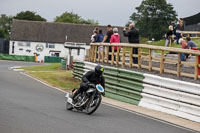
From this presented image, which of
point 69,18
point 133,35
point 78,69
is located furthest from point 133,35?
point 69,18

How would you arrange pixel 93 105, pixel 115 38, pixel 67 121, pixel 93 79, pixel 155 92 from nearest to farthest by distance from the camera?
pixel 67 121
pixel 93 105
pixel 93 79
pixel 155 92
pixel 115 38

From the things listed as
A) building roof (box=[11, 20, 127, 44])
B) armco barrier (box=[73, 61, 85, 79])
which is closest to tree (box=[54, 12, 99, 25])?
building roof (box=[11, 20, 127, 44])

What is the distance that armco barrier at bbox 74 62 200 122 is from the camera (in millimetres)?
13781

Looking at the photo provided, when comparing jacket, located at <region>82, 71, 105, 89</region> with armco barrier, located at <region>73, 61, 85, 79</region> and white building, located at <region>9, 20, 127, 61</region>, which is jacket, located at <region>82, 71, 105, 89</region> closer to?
armco barrier, located at <region>73, 61, 85, 79</region>

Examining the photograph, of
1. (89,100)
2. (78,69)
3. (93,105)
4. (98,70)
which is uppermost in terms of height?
(98,70)

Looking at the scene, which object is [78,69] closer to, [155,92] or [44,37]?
[155,92]

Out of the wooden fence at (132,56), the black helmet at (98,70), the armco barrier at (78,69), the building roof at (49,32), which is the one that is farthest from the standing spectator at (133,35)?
the building roof at (49,32)

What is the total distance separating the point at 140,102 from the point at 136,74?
1210 millimetres

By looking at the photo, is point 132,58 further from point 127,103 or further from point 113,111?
point 113,111

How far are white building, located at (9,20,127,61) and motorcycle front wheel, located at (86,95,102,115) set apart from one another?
85.0 metres

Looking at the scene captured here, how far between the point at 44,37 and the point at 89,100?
8848cm

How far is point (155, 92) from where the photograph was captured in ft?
51.9

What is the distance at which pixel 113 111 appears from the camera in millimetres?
14367

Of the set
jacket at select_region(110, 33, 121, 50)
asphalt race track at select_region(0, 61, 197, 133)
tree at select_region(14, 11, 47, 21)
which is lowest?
asphalt race track at select_region(0, 61, 197, 133)
